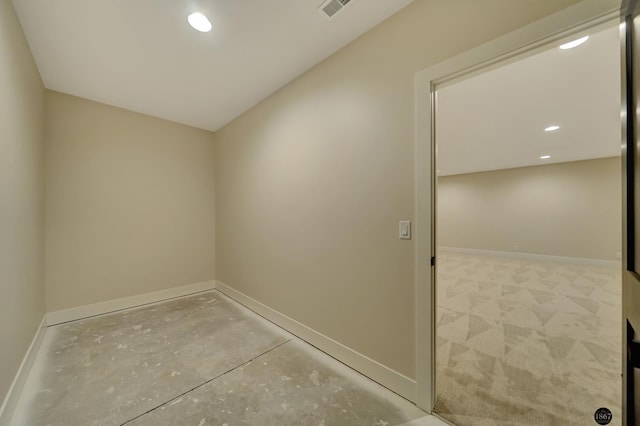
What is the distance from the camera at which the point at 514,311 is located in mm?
3109

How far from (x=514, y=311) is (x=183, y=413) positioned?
3.85m

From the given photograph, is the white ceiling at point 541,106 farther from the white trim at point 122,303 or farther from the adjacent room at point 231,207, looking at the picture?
the white trim at point 122,303

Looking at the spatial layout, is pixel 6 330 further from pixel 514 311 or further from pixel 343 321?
pixel 514 311

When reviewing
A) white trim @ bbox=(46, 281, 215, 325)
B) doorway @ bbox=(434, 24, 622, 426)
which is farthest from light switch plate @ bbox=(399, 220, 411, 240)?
white trim @ bbox=(46, 281, 215, 325)

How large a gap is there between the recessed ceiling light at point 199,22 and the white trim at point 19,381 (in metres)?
2.81

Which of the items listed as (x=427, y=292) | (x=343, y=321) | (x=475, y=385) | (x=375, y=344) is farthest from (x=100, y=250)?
(x=475, y=385)

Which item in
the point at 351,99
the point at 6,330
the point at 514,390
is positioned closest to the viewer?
the point at 6,330

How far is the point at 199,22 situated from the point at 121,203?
105 inches

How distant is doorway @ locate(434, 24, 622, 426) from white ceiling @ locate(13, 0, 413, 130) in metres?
1.13

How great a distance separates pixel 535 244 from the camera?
6.70m

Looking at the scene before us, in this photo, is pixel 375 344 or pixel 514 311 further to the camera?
pixel 514 311

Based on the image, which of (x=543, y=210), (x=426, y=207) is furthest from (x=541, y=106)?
(x=543, y=210)

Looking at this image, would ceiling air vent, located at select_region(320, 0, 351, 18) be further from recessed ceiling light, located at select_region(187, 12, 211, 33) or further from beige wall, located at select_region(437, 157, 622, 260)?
beige wall, located at select_region(437, 157, 622, 260)

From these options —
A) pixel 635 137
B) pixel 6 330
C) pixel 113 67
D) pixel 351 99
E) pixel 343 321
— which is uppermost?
pixel 113 67
